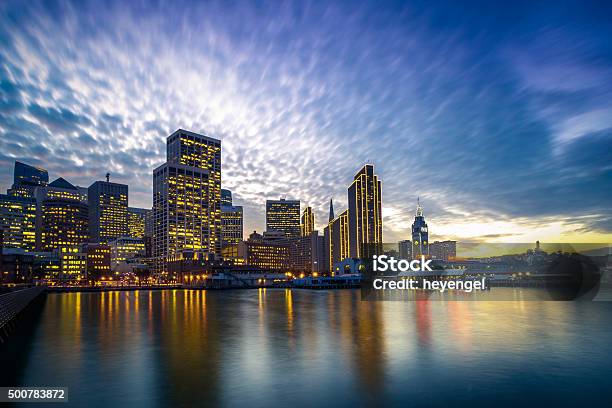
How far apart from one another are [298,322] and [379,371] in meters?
32.5

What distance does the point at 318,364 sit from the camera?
3247 centimetres

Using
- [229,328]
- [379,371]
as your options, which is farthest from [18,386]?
[229,328]

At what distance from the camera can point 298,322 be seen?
61750mm

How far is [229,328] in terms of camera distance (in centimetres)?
5538

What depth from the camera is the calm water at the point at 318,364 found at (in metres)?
24.5

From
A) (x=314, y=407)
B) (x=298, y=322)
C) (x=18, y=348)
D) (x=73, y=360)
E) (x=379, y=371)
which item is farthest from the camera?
(x=298, y=322)

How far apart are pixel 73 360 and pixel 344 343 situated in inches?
912

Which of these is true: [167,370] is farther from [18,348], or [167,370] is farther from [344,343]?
[18,348]

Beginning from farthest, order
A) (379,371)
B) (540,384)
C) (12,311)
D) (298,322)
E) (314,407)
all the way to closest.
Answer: (298,322) → (12,311) → (379,371) → (540,384) → (314,407)

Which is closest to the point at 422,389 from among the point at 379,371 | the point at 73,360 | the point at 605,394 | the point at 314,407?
the point at 379,371

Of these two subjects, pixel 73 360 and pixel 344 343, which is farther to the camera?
pixel 344 343

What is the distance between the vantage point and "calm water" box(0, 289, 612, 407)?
24484 mm

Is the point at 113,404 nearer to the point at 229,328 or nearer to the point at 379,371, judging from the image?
the point at 379,371

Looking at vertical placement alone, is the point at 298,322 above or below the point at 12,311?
below
